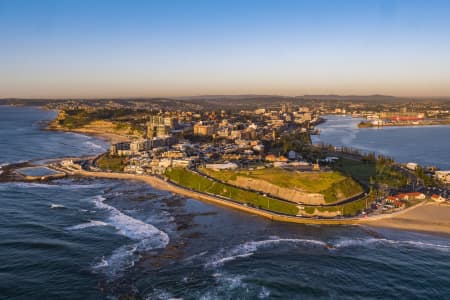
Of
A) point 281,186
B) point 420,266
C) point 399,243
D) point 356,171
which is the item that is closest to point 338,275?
point 420,266

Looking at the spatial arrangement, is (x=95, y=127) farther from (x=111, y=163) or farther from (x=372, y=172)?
(x=372, y=172)

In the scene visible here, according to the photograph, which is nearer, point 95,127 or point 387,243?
point 387,243

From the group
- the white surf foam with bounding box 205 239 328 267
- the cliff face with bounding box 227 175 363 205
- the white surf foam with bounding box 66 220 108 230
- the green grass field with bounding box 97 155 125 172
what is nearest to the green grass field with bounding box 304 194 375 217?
the cliff face with bounding box 227 175 363 205

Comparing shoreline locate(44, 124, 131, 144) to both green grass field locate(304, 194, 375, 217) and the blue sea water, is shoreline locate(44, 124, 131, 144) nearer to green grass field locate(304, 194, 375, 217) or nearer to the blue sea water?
the blue sea water

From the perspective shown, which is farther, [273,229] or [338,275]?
[273,229]

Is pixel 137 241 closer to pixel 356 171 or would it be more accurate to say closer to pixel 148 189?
pixel 148 189

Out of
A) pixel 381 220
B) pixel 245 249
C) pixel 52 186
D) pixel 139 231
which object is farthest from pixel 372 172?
pixel 52 186
